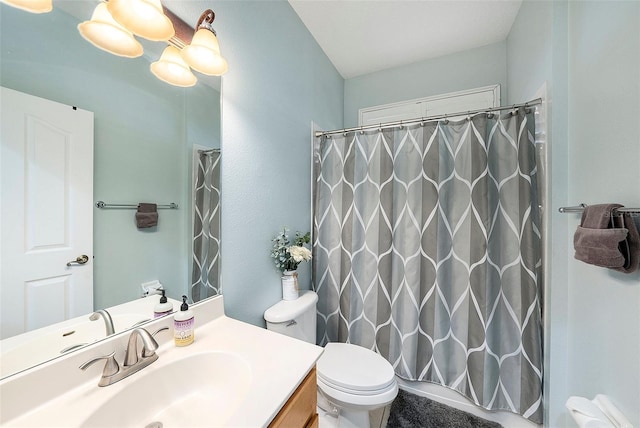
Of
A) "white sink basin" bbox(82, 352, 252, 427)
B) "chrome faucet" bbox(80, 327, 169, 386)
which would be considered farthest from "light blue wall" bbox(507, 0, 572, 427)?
"chrome faucet" bbox(80, 327, 169, 386)

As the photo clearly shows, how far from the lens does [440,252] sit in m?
1.39

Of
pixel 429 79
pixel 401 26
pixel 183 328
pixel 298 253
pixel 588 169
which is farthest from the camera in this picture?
pixel 429 79

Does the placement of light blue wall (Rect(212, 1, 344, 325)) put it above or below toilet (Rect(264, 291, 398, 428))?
above

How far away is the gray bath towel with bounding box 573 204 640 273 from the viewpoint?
0.69m

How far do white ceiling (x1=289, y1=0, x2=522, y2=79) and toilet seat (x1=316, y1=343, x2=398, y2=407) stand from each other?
2.12 m

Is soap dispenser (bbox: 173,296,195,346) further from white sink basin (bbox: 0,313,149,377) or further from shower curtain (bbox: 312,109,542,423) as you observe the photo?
shower curtain (bbox: 312,109,542,423)

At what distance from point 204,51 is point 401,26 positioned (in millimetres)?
1466

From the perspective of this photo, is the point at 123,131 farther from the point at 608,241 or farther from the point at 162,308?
the point at 608,241

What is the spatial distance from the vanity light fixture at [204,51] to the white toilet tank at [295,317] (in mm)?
1124

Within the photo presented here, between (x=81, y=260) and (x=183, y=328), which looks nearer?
(x=81, y=260)

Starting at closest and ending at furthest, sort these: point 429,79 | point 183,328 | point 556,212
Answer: point 183,328, point 556,212, point 429,79

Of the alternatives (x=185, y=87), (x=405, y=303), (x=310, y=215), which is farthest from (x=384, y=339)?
(x=185, y=87)

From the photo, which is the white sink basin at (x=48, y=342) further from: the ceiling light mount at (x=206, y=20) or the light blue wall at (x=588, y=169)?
the light blue wall at (x=588, y=169)

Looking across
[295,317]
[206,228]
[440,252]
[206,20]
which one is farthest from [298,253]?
[206,20]
